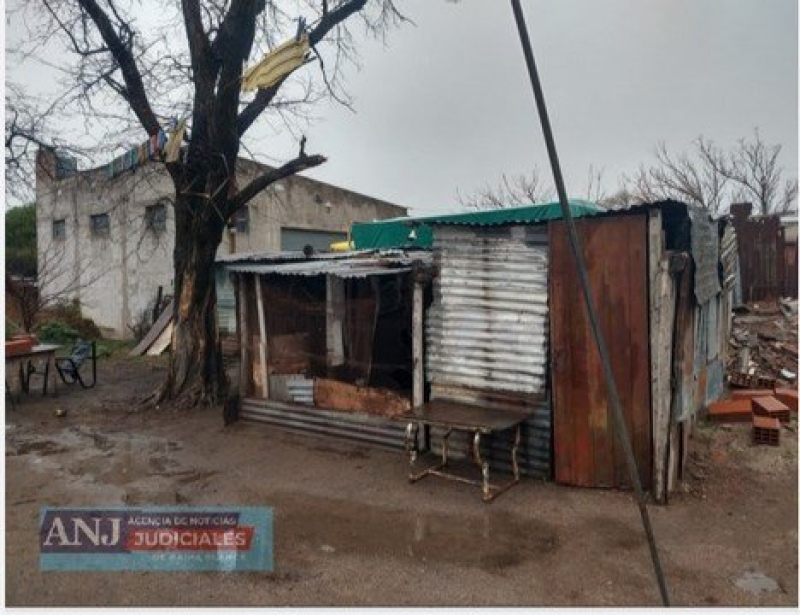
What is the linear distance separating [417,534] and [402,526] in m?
0.19

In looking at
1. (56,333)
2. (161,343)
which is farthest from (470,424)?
(56,333)

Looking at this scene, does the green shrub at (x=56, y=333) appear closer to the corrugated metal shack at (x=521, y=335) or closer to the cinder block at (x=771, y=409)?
the corrugated metal shack at (x=521, y=335)

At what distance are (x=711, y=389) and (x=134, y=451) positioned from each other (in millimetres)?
7300

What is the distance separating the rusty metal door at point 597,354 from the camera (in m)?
5.16

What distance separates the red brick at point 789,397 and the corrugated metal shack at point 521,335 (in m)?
0.78

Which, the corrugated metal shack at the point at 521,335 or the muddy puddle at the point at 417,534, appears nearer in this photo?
the muddy puddle at the point at 417,534

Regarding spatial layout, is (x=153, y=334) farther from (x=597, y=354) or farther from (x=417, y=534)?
(x=597, y=354)

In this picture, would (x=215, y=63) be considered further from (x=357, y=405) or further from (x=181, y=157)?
(x=357, y=405)

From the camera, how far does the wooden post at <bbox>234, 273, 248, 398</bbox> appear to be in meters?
7.96

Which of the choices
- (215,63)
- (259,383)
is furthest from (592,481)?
(215,63)

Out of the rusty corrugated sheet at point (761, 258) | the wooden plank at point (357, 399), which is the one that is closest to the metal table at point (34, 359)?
the wooden plank at point (357, 399)

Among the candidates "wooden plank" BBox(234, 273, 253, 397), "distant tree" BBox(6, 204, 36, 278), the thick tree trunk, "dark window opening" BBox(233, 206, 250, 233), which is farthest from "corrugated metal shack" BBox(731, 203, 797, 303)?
"distant tree" BBox(6, 204, 36, 278)

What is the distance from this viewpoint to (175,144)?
27.3ft

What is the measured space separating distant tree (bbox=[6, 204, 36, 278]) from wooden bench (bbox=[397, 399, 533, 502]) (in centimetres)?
2053
